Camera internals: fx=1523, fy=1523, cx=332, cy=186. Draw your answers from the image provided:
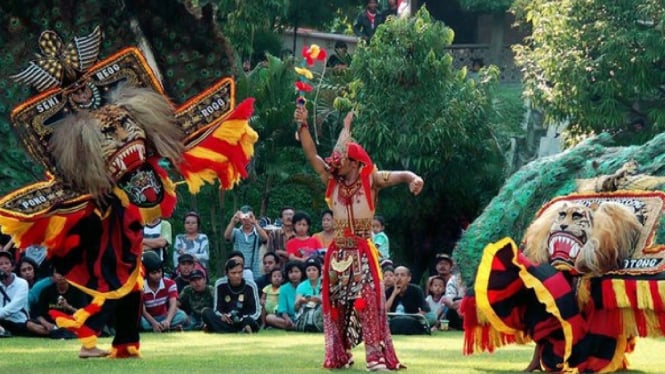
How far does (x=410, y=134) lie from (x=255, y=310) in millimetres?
4943

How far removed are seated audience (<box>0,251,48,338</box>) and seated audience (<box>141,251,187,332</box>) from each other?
3.58ft

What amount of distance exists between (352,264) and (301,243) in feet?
17.8

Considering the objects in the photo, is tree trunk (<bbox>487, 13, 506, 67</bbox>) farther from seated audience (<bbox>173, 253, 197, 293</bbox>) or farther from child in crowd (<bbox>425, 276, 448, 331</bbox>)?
seated audience (<bbox>173, 253, 197, 293</bbox>)

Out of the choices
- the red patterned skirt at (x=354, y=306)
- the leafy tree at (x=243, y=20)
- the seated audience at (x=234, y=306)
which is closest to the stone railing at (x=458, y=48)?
the leafy tree at (x=243, y=20)

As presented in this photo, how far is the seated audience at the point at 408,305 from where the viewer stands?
14375 millimetres

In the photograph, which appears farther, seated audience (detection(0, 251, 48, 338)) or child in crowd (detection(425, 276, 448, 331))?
child in crowd (detection(425, 276, 448, 331))

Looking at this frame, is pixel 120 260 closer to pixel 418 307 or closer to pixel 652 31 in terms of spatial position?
pixel 418 307

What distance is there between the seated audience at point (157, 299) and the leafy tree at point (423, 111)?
494 centimetres

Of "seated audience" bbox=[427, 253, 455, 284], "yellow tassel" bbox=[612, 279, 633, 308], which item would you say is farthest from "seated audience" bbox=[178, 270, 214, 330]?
"yellow tassel" bbox=[612, 279, 633, 308]

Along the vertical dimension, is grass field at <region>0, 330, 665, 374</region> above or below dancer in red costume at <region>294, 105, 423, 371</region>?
below

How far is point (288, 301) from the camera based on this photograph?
48.8ft

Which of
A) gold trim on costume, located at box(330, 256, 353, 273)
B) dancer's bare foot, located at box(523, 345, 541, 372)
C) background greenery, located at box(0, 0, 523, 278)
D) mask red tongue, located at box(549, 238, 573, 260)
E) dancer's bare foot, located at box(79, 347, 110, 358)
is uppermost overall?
background greenery, located at box(0, 0, 523, 278)

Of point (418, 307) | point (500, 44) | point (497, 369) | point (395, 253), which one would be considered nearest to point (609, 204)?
point (497, 369)

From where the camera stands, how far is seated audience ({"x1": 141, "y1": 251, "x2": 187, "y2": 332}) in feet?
46.8
